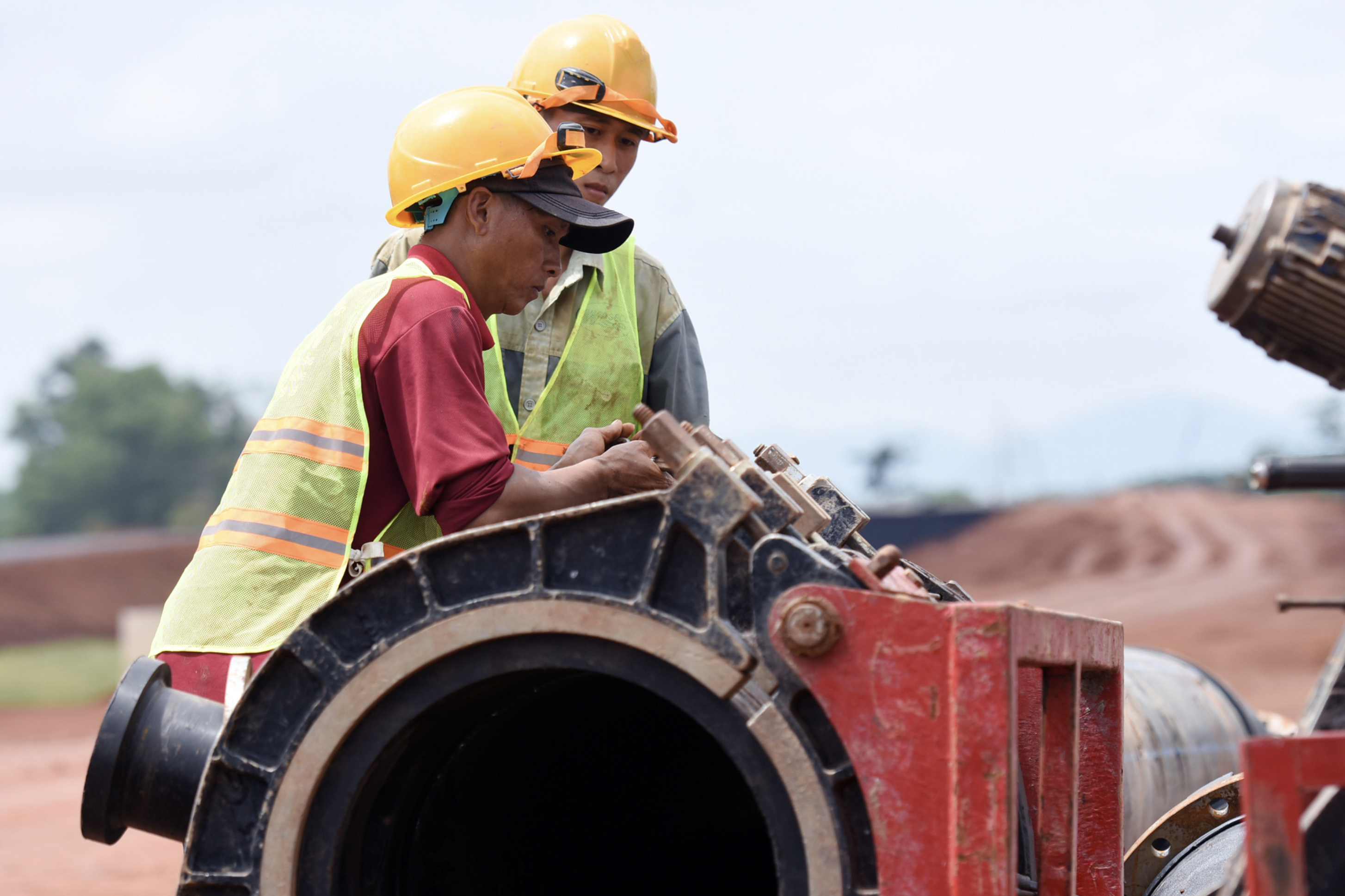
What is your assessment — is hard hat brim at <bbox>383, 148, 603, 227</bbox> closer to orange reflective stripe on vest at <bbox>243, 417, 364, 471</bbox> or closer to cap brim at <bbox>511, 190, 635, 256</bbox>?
cap brim at <bbox>511, 190, 635, 256</bbox>

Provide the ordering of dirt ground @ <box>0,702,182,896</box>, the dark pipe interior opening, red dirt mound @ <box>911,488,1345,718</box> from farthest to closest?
1. red dirt mound @ <box>911,488,1345,718</box>
2. dirt ground @ <box>0,702,182,896</box>
3. the dark pipe interior opening

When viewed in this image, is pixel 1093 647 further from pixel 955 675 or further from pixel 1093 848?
pixel 955 675

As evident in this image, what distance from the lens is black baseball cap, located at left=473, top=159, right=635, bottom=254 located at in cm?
309

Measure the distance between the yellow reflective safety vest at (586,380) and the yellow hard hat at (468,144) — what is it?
71cm

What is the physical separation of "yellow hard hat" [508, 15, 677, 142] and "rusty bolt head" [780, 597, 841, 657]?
8.10 ft

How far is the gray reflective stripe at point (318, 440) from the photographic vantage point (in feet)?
9.20

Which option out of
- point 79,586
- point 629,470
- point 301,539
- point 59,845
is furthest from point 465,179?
point 79,586

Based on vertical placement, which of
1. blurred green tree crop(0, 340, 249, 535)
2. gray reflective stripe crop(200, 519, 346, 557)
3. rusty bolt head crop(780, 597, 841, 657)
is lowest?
rusty bolt head crop(780, 597, 841, 657)

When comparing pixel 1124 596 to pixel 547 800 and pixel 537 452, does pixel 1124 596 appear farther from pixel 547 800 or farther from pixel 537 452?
pixel 547 800

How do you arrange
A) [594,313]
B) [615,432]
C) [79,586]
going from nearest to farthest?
[615,432]
[594,313]
[79,586]

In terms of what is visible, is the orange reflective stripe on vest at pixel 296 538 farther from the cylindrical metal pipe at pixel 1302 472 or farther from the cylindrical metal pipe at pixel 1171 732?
the cylindrical metal pipe at pixel 1171 732

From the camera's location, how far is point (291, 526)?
2.81 m

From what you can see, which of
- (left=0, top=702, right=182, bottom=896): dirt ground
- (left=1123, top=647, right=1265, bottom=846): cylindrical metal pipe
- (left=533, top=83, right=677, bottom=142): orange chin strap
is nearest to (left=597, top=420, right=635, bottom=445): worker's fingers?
(left=533, top=83, right=677, bottom=142): orange chin strap

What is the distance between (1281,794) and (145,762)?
1.96m
